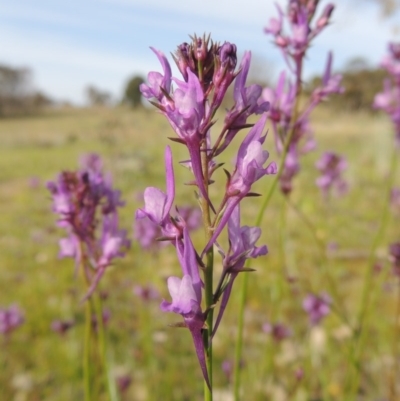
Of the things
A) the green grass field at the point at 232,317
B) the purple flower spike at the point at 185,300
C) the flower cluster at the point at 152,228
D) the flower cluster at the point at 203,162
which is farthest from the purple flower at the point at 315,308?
the purple flower spike at the point at 185,300

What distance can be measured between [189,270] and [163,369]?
2.25 meters

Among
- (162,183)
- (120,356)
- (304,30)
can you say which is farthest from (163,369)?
(162,183)

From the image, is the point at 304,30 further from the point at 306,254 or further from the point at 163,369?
the point at 306,254

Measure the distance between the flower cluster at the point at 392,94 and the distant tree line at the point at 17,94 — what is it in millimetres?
33527

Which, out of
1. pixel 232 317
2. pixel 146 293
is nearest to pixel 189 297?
pixel 146 293

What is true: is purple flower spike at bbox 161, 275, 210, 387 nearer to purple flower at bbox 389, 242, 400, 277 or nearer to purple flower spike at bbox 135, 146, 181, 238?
purple flower spike at bbox 135, 146, 181, 238

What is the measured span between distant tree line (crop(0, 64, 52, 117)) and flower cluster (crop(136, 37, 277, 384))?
34.6 m

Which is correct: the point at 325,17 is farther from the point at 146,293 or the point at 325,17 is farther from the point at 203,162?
the point at 146,293

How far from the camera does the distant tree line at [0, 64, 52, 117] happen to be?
33219mm

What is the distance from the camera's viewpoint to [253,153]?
0.77m

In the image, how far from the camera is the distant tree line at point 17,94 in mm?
33219

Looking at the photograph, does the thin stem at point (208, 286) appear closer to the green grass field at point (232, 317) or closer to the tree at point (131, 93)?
the green grass field at point (232, 317)

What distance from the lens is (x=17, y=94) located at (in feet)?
114

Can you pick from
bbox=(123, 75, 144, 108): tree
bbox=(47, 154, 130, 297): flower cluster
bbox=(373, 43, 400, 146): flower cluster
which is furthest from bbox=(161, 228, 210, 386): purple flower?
bbox=(123, 75, 144, 108): tree
